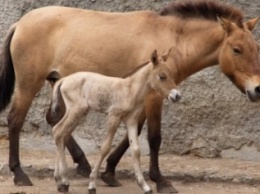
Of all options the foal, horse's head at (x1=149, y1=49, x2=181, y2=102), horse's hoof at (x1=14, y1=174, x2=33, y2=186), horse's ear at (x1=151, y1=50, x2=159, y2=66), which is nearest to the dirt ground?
horse's hoof at (x1=14, y1=174, x2=33, y2=186)

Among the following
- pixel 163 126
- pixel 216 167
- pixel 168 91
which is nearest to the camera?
pixel 168 91

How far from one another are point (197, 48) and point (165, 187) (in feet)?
4.44

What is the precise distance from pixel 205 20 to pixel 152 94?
0.93 meters

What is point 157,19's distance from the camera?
25.8ft

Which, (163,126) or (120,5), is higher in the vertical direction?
(120,5)

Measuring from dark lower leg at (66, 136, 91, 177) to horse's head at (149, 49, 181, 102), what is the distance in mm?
1656

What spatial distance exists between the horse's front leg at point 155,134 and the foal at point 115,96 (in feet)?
1.42

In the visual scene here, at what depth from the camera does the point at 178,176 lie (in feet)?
26.9

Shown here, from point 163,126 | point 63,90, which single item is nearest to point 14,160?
point 63,90

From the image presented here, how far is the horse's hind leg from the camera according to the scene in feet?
25.9

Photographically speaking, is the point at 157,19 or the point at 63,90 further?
the point at 157,19

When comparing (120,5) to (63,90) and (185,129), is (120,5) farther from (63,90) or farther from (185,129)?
(63,90)

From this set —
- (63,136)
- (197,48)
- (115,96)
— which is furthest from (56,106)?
(197,48)

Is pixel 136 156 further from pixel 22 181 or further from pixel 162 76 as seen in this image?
pixel 22 181
